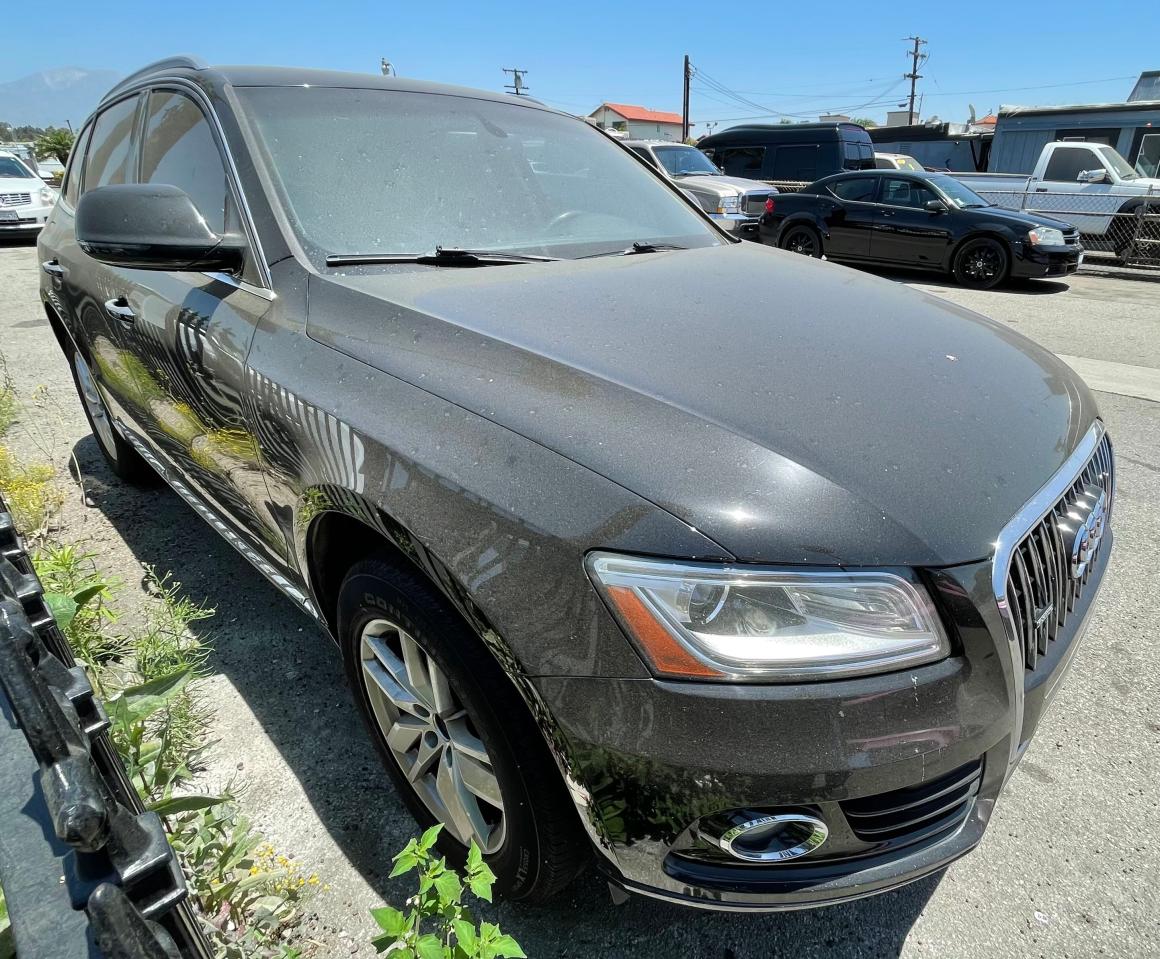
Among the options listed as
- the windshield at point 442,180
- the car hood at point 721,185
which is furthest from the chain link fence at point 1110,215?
the windshield at point 442,180

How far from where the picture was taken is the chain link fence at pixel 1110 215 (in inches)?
461

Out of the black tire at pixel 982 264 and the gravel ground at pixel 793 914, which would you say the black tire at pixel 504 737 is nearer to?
the gravel ground at pixel 793 914

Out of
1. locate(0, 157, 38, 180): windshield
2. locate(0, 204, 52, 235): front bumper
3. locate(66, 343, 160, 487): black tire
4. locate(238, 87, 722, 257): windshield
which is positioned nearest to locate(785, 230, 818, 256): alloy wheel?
locate(238, 87, 722, 257): windshield

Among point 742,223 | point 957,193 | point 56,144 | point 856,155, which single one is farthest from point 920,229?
point 56,144

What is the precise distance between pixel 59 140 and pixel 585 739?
52.3m

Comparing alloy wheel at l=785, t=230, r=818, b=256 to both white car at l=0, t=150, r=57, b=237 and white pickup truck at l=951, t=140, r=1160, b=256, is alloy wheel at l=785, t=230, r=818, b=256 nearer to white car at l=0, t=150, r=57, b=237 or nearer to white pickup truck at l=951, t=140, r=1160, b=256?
white pickup truck at l=951, t=140, r=1160, b=256

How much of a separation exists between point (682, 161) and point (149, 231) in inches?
519

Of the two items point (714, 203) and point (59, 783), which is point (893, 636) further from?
point (714, 203)

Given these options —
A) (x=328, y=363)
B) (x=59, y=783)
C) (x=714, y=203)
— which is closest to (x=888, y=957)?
(x=59, y=783)

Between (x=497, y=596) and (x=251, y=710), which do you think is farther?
(x=251, y=710)

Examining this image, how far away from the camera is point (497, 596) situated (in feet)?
4.16

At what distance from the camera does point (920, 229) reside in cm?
1035

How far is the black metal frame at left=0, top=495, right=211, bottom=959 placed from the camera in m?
0.74

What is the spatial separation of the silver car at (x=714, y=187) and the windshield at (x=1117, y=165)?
17.9ft
